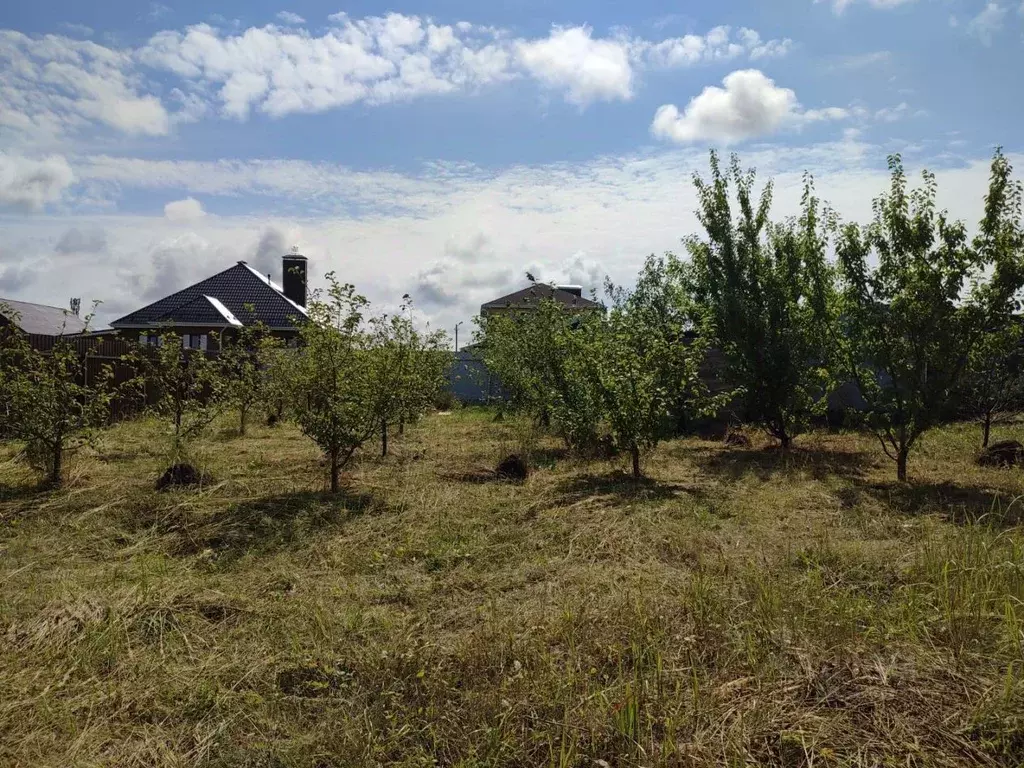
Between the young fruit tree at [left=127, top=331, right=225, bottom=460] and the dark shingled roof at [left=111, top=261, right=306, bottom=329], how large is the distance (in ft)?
58.8

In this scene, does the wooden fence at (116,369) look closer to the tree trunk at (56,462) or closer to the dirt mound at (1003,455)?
the tree trunk at (56,462)

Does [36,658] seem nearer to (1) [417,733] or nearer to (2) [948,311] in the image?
(1) [417,733]

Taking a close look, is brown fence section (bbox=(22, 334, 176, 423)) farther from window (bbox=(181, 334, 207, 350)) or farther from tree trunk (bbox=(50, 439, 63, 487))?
window (bbox=(181, 334, 207, 350))

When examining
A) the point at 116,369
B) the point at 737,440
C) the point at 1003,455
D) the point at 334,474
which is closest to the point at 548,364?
the point at 737,440

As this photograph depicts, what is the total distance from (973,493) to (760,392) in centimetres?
406

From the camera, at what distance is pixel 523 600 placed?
415cm

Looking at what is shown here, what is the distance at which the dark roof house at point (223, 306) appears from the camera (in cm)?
2761

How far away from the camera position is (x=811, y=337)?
10508mm

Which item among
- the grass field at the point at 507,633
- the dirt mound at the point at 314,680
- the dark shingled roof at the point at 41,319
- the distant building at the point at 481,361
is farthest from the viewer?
the dark shingled roof at the point at 41,319

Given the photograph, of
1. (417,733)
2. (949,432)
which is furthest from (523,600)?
(949,432)

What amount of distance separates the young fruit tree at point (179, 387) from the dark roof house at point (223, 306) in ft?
56.4

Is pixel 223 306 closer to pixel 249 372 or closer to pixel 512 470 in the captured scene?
pixel 249 372

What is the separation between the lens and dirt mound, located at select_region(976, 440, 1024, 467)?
28.9 ft

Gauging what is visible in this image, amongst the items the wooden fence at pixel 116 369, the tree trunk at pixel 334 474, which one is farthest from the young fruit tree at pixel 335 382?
the wooden fence at pixel 116 369
